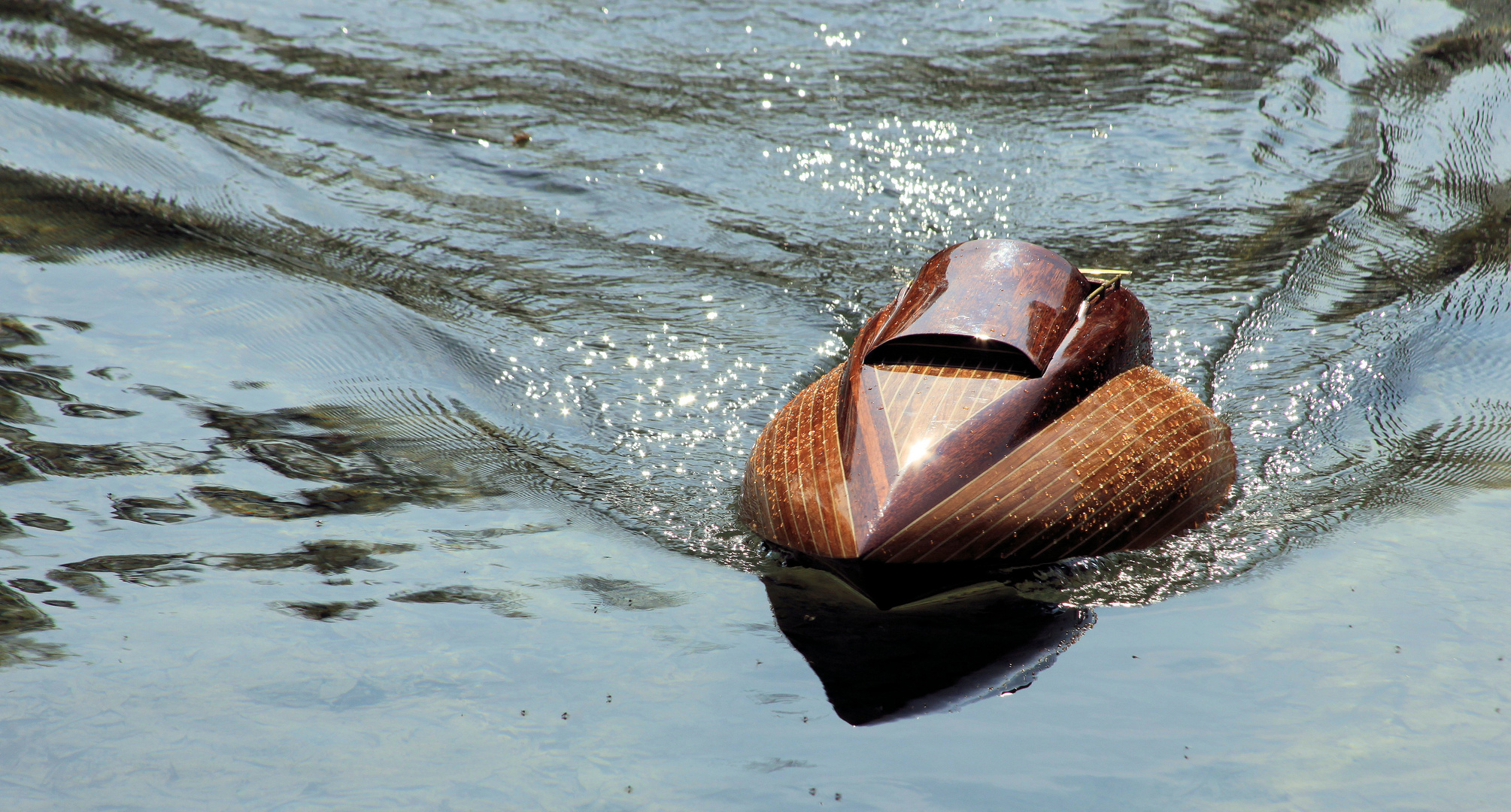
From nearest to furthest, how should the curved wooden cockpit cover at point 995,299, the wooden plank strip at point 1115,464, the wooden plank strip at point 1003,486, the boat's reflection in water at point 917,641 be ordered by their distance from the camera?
the boat's reflection in water at point 917,641, the wooden plank strip at point 1003,486, the wooden plank strip at point 1115,464, the curved wooden cockpit cover at point 995,299

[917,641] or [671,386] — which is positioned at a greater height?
[671,386]

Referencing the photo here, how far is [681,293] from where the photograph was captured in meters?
7.23

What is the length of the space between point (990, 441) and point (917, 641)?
0.70 metres

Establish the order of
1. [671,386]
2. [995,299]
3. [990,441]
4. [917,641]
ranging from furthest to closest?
[671,386] < [995,299] < [990,441] < [917,641]

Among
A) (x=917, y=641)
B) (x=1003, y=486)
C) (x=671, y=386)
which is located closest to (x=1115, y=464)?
(x=1003, y=486)

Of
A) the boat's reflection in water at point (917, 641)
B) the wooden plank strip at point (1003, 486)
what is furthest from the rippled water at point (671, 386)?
the wooden plank strip at point (1003, 486)

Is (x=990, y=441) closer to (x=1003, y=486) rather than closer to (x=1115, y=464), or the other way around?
(x=1003, y=486)

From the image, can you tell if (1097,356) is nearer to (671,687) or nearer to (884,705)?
(884,705)

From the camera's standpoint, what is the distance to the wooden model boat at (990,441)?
13.4 ft

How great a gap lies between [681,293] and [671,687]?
3637 mm

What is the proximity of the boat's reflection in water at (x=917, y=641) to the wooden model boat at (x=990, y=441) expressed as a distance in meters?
0.17

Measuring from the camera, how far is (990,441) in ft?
13.7

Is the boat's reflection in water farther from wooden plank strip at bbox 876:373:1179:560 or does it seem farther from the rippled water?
wooden plank strip at bbox 876:373:1179:560

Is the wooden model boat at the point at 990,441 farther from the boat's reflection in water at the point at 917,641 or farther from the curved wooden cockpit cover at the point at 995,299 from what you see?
the boat's reflection in water at the point at 917,641
